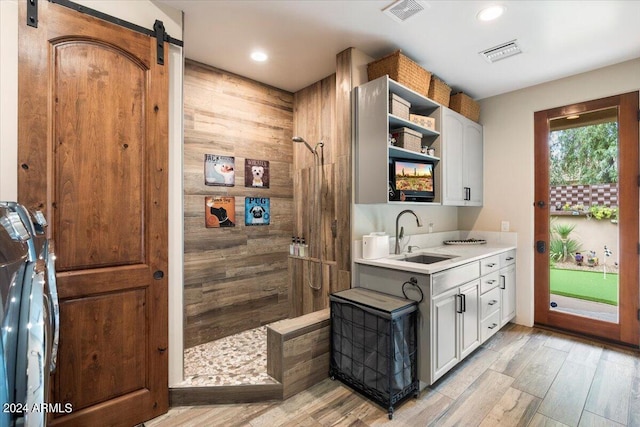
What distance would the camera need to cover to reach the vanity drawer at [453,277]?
7.01 ft

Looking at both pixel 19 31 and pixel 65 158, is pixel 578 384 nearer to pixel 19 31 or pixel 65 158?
pixel 65 158

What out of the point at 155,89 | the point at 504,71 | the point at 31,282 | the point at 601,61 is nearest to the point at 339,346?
the point at 31,282

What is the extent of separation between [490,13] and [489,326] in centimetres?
261

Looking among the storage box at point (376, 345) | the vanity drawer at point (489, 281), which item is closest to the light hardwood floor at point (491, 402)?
the storage box at point (376, 345)

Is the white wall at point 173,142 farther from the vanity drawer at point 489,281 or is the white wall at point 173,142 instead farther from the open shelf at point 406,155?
the vanity drawer at point 489,281

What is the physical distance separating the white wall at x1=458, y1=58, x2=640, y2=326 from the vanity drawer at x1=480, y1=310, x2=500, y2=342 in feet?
2.30

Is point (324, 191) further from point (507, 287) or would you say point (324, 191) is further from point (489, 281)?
point (507, 287)

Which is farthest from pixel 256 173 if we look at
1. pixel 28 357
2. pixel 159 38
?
pixel 28 357

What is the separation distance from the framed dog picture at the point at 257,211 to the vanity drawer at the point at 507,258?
8.22ft

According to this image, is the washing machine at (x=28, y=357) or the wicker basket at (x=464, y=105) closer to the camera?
the washing machine at (x=28, y=357)

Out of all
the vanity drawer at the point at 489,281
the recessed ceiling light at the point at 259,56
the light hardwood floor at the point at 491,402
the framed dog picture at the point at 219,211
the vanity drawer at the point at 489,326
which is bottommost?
the light hardwood floor at the point at 491,402

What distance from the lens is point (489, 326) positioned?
2848 mm

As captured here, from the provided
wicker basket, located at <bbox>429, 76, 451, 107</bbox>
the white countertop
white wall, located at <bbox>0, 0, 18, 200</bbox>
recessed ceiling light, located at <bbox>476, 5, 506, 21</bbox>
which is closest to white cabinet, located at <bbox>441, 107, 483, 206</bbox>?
wicker basket, located at <bbox>429, 76, 451, 107</bbox>

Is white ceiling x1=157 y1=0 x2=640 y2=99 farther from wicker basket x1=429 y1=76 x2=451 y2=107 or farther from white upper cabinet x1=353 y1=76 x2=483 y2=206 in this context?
white upper cabinet x1=353 y1=76 x2=483 y2=206
